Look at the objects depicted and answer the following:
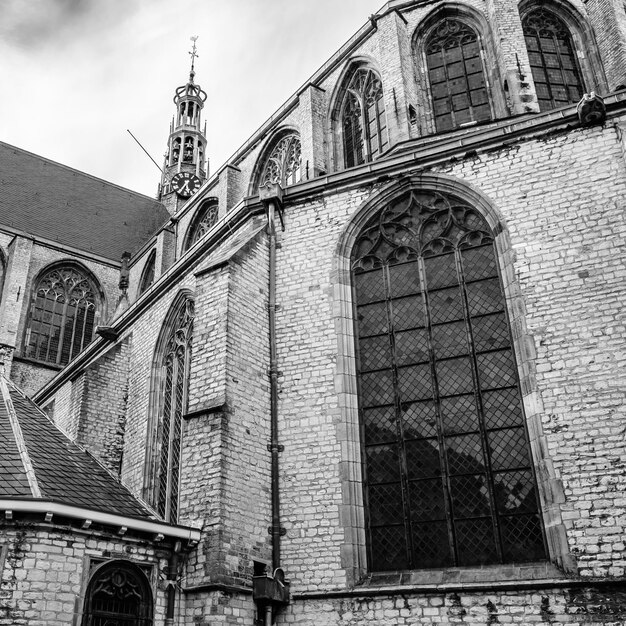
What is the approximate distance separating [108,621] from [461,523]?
12.6 feet

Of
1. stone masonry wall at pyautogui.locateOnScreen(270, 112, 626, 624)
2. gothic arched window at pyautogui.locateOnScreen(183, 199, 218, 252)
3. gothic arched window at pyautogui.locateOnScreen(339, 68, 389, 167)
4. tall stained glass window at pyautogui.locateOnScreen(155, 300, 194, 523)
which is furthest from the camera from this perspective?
gothic arched window at pyautogui.locateOnScreen(183, 199, 218, 252)

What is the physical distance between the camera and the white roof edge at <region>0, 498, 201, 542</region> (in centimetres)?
685

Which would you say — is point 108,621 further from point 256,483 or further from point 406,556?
point 406,556

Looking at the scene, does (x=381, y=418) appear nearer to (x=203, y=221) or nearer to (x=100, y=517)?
(x=100, y=517)

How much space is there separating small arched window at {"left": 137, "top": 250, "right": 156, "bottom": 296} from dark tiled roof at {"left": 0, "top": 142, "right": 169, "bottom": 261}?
325cm

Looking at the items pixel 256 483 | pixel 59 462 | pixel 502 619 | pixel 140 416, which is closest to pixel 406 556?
pixel 502 619

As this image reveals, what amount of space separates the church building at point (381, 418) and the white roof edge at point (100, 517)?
2cm

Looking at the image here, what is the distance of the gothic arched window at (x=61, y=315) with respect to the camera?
2166 cm

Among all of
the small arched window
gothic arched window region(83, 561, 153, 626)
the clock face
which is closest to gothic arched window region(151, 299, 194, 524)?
gothic arched window region(83, 561, 153, 626)

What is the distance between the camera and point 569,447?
7664 mm

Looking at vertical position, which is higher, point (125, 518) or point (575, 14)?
point (575, 14)

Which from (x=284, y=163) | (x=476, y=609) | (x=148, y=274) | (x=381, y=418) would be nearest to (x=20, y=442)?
(x=381, y=418)

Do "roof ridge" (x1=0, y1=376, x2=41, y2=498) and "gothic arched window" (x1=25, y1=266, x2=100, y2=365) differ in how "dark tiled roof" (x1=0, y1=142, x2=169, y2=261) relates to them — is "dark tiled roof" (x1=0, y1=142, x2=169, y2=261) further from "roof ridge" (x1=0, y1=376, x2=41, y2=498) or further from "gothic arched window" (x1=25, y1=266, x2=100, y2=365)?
"roof ridge" (x1=0, y1=376, x2=41, y2=498)

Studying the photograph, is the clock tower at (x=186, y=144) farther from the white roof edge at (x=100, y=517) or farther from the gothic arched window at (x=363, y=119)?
the white roof edge at (x=100, y=517)
